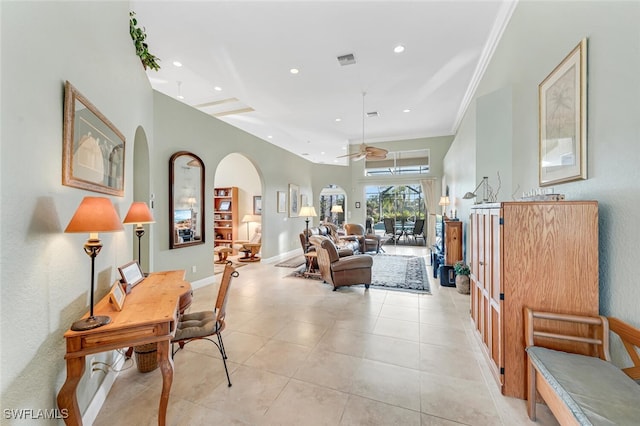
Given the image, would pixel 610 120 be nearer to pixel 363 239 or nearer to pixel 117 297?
pixel 117 297

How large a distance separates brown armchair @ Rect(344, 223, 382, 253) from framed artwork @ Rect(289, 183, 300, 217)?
1.79 meters

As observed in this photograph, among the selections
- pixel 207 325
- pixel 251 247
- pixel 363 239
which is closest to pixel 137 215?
pixel 207 325

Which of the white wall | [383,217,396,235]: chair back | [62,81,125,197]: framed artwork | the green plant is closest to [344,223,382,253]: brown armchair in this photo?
[383,217,396,235]: chair back

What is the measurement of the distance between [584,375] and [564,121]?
5.85 ft

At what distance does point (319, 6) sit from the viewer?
292 cm

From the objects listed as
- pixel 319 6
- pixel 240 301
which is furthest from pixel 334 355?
pixel 319 6

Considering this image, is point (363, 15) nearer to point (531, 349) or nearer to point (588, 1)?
point (588, 1)

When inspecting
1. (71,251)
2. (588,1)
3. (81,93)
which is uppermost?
(588,1)

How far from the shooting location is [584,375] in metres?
1.37

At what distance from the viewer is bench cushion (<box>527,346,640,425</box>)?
3.67 feet

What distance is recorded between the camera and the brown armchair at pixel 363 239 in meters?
7.68

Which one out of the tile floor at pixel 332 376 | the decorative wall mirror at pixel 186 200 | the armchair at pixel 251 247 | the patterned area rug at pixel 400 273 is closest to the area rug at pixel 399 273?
the patterned area rug at pixel 400 273

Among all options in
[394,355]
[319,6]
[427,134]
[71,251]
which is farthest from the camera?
[427,134]

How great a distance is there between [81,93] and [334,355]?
293cm
